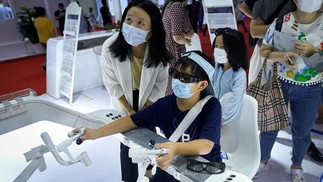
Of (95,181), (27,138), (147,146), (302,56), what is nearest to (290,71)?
(302,56)

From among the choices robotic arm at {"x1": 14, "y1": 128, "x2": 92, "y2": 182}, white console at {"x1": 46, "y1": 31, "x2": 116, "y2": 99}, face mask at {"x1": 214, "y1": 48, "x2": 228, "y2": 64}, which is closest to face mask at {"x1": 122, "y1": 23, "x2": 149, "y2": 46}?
face mask at {"x1": 214, "y1": 48, "x2": 228, "y2": 64}

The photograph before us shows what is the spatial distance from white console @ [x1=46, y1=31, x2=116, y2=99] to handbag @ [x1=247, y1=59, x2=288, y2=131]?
3027mm

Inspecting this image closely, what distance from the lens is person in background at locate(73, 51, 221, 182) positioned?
1.01 m

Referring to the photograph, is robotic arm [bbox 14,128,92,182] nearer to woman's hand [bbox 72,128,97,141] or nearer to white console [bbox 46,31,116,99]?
woman's hand [bbox 72,128,97,141]

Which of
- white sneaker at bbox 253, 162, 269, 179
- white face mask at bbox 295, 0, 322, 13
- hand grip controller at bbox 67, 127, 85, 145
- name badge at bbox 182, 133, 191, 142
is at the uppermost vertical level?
white face mask at bbox 295, 0, 322, 13

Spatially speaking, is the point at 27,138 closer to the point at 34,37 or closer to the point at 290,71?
the point at 290,71

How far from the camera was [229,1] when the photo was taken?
2791 millimetres

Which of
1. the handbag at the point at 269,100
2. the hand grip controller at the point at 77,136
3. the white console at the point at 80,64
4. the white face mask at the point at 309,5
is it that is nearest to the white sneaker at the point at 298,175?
the handbag at the point at 269,100

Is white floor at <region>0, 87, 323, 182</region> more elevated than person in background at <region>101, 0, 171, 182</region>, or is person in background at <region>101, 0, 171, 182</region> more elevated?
person in background at <region>101, 0, 171, 182</region>

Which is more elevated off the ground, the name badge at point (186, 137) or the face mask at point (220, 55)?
the face mask at point (220, 55)

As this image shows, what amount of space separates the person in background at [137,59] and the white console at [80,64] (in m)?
2.65

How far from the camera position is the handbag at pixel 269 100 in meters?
1.83

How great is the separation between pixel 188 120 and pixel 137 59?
0.67 meters

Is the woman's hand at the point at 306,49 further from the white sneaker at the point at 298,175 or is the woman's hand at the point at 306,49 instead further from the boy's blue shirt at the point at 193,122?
the white sneaker at the point at 298,175
